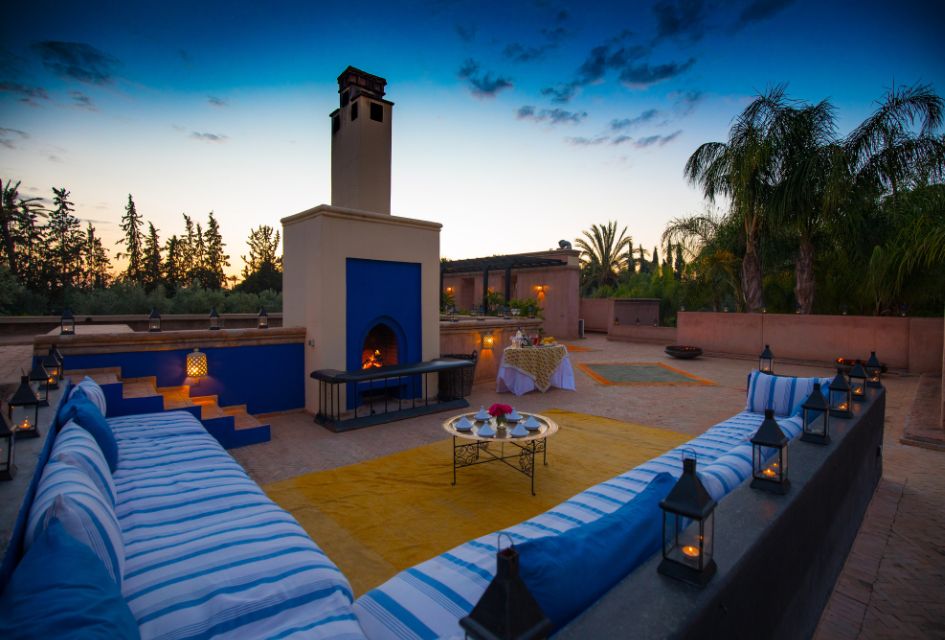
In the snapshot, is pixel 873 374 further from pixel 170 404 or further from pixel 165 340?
pixel 165 340

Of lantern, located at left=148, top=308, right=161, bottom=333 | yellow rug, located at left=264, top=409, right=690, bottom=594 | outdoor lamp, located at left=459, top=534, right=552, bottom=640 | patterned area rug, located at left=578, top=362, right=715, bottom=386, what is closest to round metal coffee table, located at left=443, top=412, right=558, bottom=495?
yellow rug, located at left=264, top=409, right=690, bottom=594

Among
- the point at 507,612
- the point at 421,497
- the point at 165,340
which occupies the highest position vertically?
the point at 165,340

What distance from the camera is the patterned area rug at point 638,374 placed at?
39.6 ft

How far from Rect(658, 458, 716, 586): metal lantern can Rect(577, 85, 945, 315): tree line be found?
43.8ft

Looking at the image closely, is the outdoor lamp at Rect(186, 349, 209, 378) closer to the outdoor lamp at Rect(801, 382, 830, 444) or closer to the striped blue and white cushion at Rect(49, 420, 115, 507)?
the striped blue and white cushion at Rect(49, 420, 115, 507)

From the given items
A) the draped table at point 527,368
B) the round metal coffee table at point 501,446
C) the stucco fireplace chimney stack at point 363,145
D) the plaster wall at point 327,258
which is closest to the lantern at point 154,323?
the plaster wall at point 327,258

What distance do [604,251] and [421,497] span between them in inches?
1146

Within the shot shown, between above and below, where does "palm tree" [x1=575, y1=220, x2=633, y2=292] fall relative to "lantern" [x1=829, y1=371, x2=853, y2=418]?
above

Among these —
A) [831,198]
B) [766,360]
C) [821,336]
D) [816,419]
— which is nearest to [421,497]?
[816,419]

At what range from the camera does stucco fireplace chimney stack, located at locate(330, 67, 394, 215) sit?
29.9ft

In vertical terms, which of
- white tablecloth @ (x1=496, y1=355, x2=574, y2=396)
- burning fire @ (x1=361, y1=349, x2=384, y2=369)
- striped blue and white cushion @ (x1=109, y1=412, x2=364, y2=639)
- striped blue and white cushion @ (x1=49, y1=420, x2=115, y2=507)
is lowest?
white tablecloth @ (x1=496, y1=355, x2=574, y2=396)

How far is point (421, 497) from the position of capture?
5.00m

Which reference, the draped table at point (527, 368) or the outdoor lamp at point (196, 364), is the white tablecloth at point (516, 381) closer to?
the draped table at point (527, 368)

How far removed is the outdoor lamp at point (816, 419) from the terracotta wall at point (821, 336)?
549 inches
